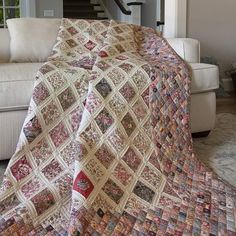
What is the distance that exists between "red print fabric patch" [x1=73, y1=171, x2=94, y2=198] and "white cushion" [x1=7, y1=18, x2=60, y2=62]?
1.39m

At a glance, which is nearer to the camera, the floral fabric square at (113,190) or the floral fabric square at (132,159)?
the floral fabric square at (113,190)

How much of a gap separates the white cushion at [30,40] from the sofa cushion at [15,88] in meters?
0.55

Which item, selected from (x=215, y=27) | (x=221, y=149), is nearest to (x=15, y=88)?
(x=221, y=149)

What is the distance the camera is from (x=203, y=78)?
2.54 meters

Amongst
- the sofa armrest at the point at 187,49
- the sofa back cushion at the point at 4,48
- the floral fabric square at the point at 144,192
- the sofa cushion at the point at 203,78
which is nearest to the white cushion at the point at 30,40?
the sofa back cushion at the point at 4,48

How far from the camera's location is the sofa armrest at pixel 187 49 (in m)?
2.77

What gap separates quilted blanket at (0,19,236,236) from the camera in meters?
1.44

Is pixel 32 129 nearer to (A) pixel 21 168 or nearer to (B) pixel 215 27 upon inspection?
(A) pixel 21 168

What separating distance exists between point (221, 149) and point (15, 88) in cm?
135

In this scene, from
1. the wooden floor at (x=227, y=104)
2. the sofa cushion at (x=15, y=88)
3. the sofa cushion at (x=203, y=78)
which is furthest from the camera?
the wooden floor at (x=227, y=104)

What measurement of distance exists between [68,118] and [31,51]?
3.13 feet

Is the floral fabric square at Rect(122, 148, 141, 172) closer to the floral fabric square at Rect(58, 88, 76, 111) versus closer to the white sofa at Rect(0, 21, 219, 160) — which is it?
the floral fabric square at Rect(58, 88, 76, 111)

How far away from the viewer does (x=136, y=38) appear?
278cm

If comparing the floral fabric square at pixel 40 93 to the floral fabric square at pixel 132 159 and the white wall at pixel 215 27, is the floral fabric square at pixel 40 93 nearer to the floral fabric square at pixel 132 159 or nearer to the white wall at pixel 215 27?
the floral fabric square at pixel 132 159
